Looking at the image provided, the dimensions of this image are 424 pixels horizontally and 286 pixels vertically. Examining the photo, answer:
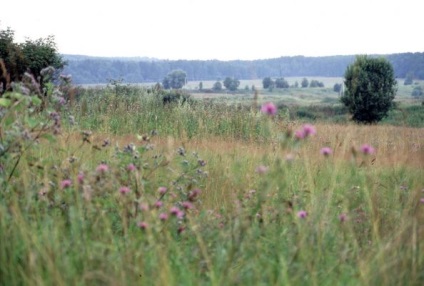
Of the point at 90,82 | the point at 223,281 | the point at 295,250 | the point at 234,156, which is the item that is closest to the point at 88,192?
the point at 223,281

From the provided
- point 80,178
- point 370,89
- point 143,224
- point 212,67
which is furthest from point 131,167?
point 212,67

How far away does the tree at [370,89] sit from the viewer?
34375 mm

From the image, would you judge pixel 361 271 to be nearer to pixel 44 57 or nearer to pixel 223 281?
pixel 223 281

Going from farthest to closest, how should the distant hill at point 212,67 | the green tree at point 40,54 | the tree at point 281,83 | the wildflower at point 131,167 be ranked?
the distant hill at point 212,67 < the tree at point 281,83 < the green tree at point 40,54 < the wildflower at point 131,167

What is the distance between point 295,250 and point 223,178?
2.73 metres

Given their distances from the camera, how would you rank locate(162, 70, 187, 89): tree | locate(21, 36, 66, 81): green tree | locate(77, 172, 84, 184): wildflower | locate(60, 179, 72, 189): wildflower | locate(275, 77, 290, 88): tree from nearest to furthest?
1. locate(77, 172, 84, 184): wildflower
2. locate(60, 179, 72, 189): wildflower
3. locate(21, 36, 66, 81): green tree
4. locate(162, 70, 187, 89): tree
5. locate(275, 77, 290, 88): tree

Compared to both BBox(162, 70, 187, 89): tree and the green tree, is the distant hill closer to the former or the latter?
BBox(162, 70, 187, 89): tree

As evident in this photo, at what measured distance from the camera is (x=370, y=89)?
34.1m

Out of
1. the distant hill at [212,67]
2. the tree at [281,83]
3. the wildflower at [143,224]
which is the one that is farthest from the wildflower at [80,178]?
the distant hill at [212,67]

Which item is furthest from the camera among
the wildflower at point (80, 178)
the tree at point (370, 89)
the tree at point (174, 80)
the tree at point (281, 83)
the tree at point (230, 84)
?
the tree at point (281, 83)

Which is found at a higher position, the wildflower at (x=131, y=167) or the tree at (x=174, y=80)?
the wildflower at (x=131, y=167)

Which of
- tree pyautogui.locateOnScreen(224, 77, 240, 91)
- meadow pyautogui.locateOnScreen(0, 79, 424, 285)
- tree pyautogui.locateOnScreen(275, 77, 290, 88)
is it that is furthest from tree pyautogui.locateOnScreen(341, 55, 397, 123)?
tree pyautogui.locateOnScreen(275, 77, 290, 88)

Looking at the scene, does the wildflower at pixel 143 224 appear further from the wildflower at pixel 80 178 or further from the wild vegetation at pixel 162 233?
the wildflower at pixel 80 178

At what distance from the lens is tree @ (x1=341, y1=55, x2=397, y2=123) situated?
34375 mm
